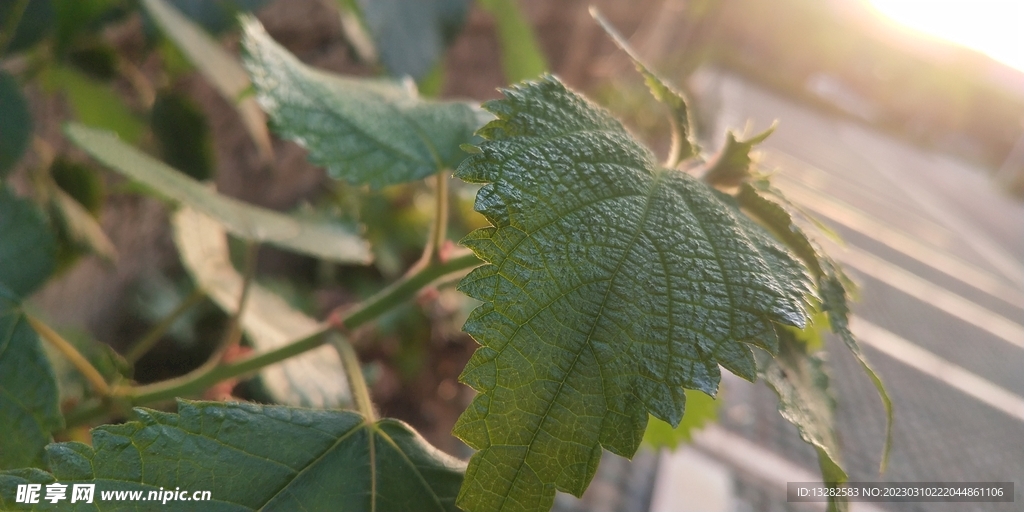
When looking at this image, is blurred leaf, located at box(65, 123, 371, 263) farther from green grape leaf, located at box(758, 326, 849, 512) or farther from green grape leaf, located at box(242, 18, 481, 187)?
green grape leaf, located at box(758, 326, 849, 512)

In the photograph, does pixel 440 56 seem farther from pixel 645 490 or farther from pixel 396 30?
pixel 645 490

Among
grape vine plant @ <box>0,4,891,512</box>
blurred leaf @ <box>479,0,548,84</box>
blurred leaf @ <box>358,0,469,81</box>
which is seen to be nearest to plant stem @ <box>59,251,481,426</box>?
grape vine plant @ <box>0,4,891,512</box>

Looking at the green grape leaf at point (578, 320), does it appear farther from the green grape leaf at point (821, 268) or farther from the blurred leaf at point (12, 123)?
the blurred leaf at point (12, 123)

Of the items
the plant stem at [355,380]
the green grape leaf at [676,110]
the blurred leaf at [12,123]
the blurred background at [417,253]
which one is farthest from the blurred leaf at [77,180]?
the green grape leaf at [676,110]

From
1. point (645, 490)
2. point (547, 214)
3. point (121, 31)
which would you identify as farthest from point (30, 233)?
point (645, 490)

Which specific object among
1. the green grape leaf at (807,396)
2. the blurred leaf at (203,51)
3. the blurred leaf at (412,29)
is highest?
the blurred leaf at (412,29)

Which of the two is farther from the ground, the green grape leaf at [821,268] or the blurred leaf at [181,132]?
the blurred leaf at [181,132]
